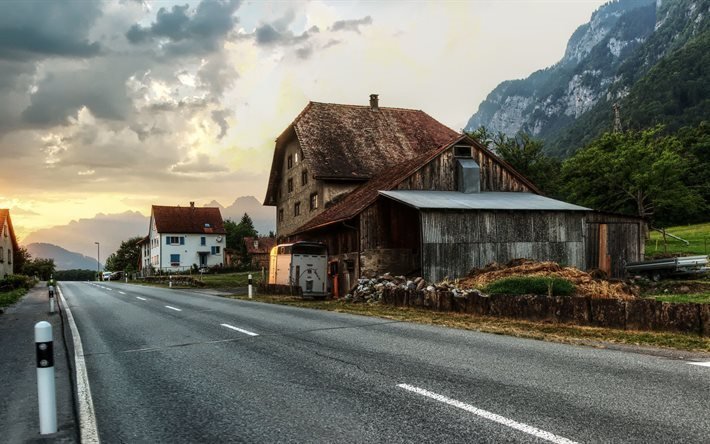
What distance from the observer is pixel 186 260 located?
80250 millimetres

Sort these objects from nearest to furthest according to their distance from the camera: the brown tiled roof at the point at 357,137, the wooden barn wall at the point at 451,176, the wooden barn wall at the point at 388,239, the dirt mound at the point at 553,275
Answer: the dirt mound at the point at 553,275 < the wooden barn wall at the point at 388,239 < the wooden barn wall at the point at 451,176 < the brown tiled roof at the point at 357,137

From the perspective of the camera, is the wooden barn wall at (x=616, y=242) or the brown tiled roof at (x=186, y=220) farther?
the brown tiled roof at (x=186, y=220)

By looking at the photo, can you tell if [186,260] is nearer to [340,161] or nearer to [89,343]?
[340,161]

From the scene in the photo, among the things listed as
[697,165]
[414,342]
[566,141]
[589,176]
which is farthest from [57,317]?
[566,141]

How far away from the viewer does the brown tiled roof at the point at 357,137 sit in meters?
34.1

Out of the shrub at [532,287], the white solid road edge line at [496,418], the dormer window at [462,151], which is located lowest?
the white solid road edge line at [496,418]

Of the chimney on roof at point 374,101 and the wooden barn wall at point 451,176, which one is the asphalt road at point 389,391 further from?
the chimney on roof at point 374,101

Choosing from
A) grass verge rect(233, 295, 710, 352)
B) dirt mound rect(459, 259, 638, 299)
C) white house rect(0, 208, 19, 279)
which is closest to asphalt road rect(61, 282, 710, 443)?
grass verge rect(233, 295, 710, 352)

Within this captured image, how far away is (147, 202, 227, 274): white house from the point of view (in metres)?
79.2

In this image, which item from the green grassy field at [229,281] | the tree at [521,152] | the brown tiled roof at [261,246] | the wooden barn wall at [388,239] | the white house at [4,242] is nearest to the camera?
the wooden barn wall at [388,239]

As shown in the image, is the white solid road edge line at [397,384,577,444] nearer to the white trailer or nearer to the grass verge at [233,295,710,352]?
the grass verge at [233,295,710,352]

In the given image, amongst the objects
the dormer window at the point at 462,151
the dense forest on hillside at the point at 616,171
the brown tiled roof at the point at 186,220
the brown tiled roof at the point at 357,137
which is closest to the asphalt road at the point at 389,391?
the dormer window at the point at 462,151

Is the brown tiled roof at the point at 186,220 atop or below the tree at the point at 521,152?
below

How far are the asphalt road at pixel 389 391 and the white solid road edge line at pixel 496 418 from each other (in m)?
0.02
